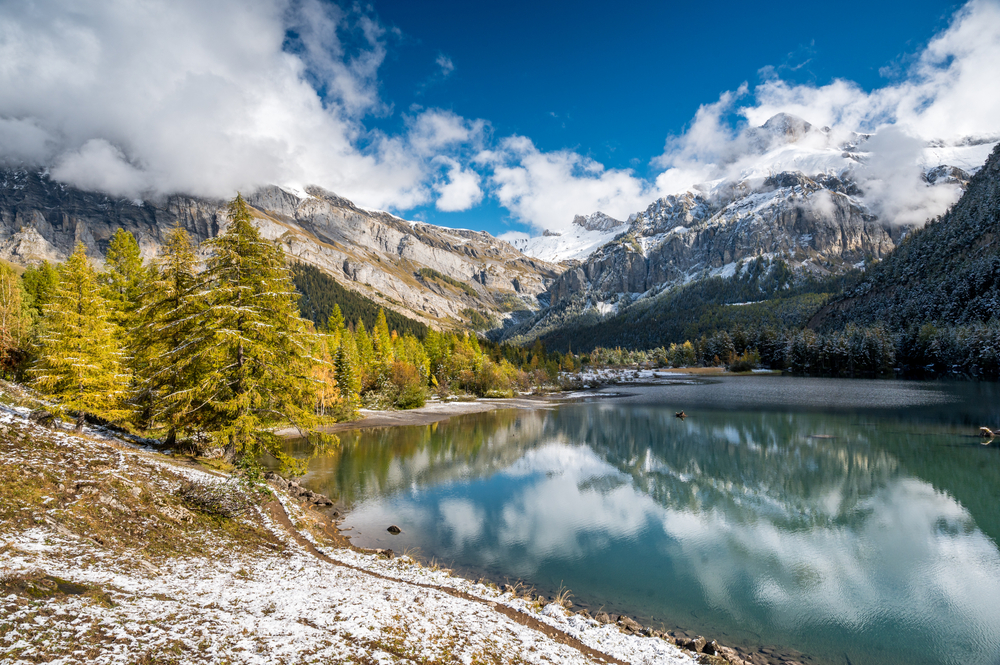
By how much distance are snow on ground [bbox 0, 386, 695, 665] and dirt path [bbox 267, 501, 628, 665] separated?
14cm

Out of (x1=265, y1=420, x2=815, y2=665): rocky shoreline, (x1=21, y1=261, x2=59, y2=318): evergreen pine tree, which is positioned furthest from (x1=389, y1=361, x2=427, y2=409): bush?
(x1=265, y1=420, x2=815, y2=665): rocky shoreline

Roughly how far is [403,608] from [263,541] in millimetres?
5932

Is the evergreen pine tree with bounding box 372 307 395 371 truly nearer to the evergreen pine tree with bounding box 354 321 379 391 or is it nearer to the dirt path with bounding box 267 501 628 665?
the evergreen pine tree with bounding box 354 321 379 391

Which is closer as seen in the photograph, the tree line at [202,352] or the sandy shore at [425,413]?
the tree line at [202,352]

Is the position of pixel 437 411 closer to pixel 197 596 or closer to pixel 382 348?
pixel 382 348

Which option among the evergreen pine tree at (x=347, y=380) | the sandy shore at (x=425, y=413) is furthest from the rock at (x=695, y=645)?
the evergreen pine tree at (x=347, y=380)

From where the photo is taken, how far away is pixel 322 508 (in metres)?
22.6

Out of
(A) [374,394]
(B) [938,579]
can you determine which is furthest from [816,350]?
(B) [938,579]

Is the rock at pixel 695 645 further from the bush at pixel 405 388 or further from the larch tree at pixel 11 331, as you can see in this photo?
the bush at pixel 405 388

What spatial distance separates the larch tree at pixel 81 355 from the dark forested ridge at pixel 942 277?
510 feet

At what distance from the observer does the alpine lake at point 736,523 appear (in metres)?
13.8

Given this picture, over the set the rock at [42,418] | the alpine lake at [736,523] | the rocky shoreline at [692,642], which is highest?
the rock at [42,418]

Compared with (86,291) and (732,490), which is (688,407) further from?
(86,291)

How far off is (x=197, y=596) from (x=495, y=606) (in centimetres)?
664
